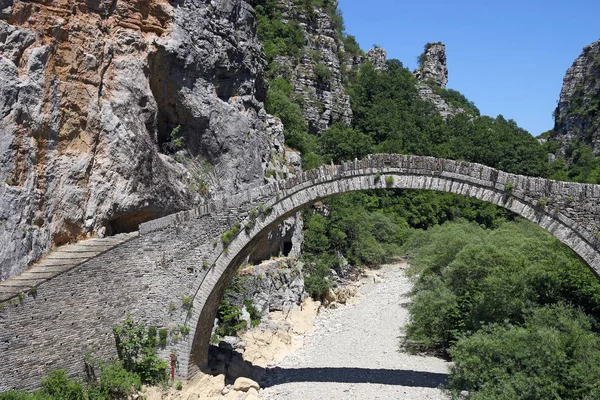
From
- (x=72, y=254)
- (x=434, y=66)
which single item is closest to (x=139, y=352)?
(x=72, y=254)

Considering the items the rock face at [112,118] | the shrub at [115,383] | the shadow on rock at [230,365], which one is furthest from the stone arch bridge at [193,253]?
the rock face at [112,118]

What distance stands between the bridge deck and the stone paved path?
15.6 ft

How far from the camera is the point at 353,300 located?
968 inches

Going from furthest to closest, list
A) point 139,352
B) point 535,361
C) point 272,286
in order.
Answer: point 272,286 → point 139,352 → point 535,361

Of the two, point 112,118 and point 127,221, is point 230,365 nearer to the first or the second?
point 127,221

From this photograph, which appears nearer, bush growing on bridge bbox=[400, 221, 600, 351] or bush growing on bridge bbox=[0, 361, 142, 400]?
bush growing on bridge bbox=[0, 361, 142, 400]

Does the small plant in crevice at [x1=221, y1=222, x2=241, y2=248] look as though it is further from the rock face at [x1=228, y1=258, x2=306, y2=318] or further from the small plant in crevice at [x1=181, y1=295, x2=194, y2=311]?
the rock face at [x1=228, y1=258, x2=306, y2=318]

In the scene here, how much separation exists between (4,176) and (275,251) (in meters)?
12.2

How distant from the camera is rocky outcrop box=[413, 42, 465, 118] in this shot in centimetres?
5456

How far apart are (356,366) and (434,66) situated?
55.6 m

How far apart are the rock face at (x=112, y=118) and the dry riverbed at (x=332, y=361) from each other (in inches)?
172

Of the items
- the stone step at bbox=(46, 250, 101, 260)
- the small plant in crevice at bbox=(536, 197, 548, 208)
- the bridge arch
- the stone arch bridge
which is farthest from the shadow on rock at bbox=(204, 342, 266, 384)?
the small plant in crevice at bbox=(536, 197, 548, 208)

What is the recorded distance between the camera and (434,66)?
6525 cm

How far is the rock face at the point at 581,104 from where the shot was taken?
47.2m
